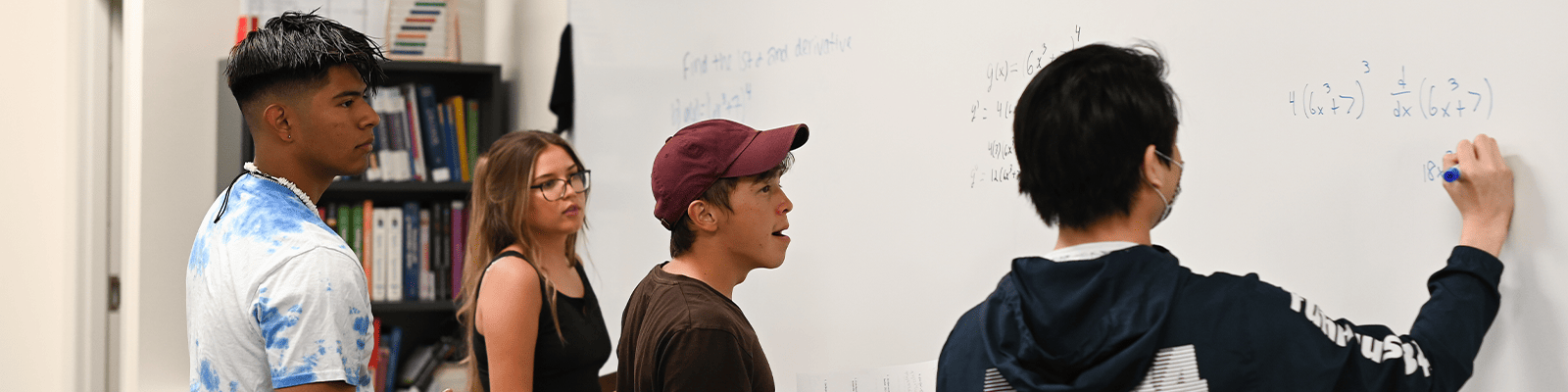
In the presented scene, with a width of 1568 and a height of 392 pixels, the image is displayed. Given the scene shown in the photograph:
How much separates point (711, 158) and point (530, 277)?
63 cm

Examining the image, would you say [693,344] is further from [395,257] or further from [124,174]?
[124,174]

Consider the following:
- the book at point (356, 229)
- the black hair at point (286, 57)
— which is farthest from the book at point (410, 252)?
the black hair at point (286, 57)

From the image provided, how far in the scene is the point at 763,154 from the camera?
4.31ft

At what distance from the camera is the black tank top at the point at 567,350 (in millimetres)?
1845

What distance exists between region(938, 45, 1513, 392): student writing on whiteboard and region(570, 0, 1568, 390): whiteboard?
7 centimetres

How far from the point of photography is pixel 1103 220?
87cm

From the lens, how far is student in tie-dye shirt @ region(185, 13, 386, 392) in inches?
44.8

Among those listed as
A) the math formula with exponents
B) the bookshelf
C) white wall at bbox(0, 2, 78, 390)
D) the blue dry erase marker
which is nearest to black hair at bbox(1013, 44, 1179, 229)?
the blue dry erase marker

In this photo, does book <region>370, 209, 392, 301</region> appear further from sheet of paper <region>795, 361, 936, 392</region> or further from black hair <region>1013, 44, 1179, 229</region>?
black hair <region>1013, 44, 1179, 229</region>

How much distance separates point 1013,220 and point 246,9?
8.61ft

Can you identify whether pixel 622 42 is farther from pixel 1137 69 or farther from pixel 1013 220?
pixel 1137 69

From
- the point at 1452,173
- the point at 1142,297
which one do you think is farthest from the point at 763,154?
the point at 1452,173

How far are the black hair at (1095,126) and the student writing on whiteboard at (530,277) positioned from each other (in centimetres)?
114

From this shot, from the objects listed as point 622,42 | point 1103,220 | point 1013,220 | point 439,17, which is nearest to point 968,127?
point 1013,220
